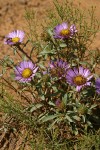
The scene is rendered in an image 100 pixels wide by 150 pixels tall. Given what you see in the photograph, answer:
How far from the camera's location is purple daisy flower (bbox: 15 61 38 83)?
1665 millimetres

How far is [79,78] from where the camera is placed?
63.8 inches

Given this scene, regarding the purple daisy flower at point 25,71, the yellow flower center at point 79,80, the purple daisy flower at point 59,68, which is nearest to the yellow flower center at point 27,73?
the purple daisy flower at point 25,71

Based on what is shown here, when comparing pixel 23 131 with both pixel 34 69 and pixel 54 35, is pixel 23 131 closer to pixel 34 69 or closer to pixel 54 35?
pixel 34 69

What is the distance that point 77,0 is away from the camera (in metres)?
3.23

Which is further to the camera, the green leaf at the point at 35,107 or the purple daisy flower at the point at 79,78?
the green leaf at the point at 35,107

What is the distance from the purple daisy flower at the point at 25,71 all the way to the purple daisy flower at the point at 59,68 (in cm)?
11

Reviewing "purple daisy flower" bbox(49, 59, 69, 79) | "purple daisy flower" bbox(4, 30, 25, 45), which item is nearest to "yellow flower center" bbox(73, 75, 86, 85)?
"purple daisy flower" bbox(49, 59, 69, 79)

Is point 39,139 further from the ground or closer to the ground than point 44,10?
closer to the ground

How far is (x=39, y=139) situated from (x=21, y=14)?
1590 millimetres

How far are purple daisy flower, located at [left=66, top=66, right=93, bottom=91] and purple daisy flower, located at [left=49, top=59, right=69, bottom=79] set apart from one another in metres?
0.09

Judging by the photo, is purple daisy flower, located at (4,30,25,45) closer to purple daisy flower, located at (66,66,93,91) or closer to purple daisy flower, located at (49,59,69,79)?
purple daisy flower, located at (49,59,69,79)

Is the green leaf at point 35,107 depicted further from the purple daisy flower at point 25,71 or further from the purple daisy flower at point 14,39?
the purple daisy flower at point 14,39

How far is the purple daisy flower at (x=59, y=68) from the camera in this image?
5.69 ft

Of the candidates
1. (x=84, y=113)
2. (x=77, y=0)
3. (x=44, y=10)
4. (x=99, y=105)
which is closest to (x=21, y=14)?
(x=44, y=10)
